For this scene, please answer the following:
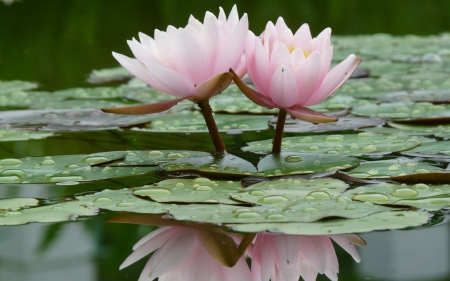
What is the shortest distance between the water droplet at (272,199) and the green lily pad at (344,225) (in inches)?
3.7

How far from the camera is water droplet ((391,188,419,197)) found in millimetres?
999

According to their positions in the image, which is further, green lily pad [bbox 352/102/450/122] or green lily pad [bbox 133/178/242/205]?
green lily pad [bbox 352/102/450/122]

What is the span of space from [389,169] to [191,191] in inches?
14.3

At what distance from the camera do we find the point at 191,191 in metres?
1.06

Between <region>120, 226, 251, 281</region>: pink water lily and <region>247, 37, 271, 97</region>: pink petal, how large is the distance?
0.35 meters

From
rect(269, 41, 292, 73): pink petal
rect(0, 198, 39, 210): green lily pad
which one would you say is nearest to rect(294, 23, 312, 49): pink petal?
rect(269, 41, 292, 73): pink petal

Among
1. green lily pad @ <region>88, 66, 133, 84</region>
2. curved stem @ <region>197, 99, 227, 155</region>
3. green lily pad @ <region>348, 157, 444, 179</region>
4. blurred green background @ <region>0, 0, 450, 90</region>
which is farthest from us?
blurred green background @ <region>0, 0, 450, 90</region>

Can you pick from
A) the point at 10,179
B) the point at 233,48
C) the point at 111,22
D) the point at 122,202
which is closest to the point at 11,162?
the point at 10,179

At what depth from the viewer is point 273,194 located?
1011 millimetres

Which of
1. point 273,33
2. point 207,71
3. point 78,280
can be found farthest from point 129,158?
point 78,280

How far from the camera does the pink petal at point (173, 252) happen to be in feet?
2.66

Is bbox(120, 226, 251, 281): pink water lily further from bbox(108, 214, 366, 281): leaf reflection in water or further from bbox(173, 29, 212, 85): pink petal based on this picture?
bbox(173, 29, 212, 85): pink petal

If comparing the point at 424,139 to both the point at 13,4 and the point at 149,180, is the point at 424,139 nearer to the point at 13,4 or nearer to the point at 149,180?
the point at 149,180

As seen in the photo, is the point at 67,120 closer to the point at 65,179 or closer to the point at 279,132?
the point at 65,179
